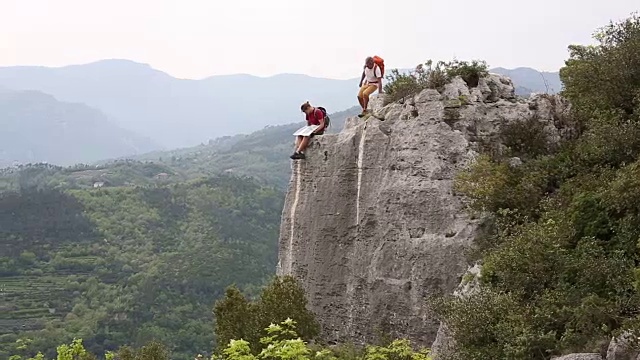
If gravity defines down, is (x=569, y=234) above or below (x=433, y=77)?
below

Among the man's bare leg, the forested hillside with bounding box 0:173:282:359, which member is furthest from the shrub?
the forested hillside with bounding box 0:173:282:359

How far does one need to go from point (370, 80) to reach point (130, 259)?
94.2 meters

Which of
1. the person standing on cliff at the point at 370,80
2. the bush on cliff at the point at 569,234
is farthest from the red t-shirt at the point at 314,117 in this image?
the bush on cliff at the point at 569,234

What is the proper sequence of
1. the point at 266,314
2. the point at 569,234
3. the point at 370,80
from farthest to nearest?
the point at 370,80 → the point at 266,314 → the point at 569,234

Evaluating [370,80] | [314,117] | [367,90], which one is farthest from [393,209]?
[370,80]

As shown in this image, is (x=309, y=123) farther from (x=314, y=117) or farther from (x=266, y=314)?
(x=266, y=314)

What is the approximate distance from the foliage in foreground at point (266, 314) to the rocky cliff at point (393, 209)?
3.49 ft

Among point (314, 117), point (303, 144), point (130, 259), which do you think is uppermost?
point (314, 117)

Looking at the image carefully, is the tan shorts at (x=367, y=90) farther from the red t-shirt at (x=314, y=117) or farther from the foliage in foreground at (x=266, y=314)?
the foliage in foreground at (x=266, y=314)

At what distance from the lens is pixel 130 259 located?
103062 mm

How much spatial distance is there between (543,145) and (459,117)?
185 cm

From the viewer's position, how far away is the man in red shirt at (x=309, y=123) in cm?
1540

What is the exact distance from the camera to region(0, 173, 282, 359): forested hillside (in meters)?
76.6

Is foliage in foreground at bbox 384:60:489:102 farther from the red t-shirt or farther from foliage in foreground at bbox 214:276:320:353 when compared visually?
foliage in foreground at bbox 214:276:320:353
